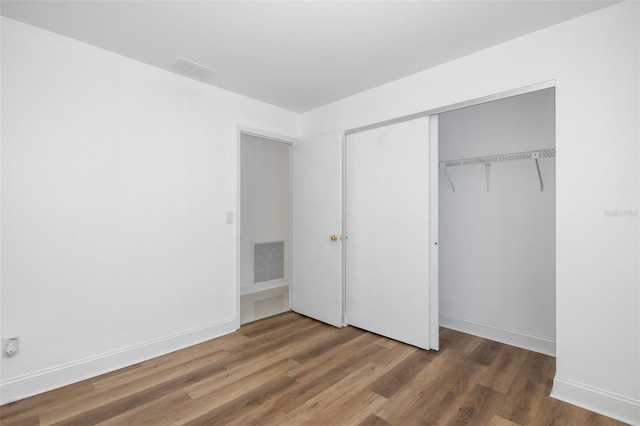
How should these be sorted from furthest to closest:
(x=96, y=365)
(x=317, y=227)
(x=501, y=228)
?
(x=317, y=227), (x=501, y=228), (x=96, y=365)

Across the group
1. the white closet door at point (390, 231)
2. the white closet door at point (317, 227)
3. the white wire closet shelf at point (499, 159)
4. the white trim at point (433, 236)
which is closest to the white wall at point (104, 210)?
the white closet door at point (317, 227)

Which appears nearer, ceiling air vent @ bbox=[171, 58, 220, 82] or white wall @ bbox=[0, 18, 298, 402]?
white wall @ bbox=[0, 18, 298, 402]

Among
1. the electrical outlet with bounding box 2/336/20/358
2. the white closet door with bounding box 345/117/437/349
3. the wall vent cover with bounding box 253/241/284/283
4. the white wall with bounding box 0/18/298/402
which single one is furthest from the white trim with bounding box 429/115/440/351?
the electrical outlet with bounding box 2/336/20/358

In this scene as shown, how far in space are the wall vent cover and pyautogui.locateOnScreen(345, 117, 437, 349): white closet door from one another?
199 centimetres

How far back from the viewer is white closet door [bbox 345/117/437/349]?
279 centimetres

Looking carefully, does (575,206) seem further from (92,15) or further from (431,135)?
(92,15)

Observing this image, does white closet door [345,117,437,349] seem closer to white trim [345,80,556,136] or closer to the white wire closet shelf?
white trim [345,80,556,136]

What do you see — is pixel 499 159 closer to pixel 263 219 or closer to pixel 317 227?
pixel 317 227

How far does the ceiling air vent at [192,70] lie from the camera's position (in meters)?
2.62

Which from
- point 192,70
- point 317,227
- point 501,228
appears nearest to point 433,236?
point 501,228

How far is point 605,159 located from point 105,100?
3598mm

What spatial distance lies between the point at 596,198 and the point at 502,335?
5.38 ft

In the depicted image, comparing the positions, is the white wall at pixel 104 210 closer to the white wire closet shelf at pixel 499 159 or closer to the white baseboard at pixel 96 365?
the white baseboard at pixel 96 365

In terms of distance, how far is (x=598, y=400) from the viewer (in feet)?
6.23
